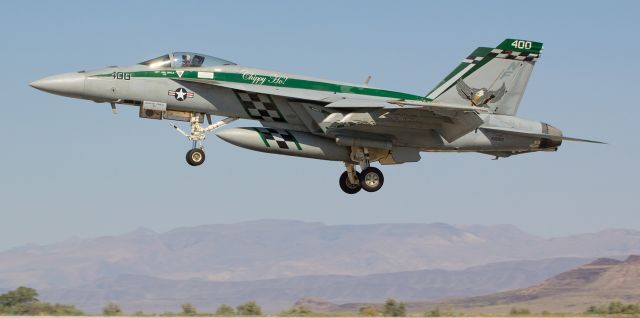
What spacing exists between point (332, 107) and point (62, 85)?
660 cm

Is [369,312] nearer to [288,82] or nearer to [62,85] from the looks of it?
[288,82]

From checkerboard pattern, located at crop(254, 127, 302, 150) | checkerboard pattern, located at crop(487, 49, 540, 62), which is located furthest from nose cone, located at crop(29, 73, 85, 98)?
checkerboard pattern, located at crop(487, 49, 540, 62)

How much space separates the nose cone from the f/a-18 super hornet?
2cm

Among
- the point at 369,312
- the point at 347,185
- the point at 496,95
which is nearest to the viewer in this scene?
the point at 369,312

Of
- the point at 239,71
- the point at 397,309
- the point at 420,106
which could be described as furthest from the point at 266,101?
the point at 397,309

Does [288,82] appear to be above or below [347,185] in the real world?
above

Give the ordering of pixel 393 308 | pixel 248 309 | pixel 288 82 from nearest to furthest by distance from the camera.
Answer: pixel 248 309 < pixel 288 82 < pixel 393 308

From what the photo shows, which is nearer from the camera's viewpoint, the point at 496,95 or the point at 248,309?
the point at 248,309

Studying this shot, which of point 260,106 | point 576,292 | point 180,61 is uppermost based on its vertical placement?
point 576,292

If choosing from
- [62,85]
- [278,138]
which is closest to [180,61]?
[62,85]

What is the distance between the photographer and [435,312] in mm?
23984

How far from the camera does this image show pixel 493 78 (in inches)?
1126

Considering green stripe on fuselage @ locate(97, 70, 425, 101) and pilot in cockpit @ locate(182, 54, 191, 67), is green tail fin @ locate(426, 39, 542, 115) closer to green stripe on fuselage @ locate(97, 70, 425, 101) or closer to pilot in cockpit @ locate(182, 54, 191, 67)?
green stripe on fuselage @ locate(97, 70, 425, 101)

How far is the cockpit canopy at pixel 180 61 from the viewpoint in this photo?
86.6ft
